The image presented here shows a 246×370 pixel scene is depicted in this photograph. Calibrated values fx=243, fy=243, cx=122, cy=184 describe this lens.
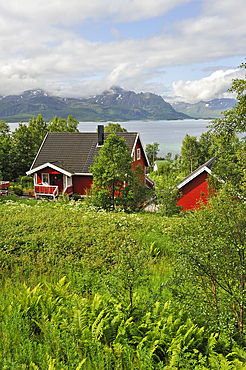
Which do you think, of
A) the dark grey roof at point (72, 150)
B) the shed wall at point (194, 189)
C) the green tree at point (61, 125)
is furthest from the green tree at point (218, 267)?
the green tree at point (61, 125)

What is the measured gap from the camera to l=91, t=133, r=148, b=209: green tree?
606 inches

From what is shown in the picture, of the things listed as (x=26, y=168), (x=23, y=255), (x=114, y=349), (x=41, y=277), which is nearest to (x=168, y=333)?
(x=114, y=349)

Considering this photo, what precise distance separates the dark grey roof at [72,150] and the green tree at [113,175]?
1011cm

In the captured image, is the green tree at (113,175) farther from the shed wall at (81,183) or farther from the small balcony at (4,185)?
the small balcony at (4,185)

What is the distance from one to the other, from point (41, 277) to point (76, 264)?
1.06 metres

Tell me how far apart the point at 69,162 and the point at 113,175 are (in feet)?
41.8

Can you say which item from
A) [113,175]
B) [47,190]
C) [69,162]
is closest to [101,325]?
[113,175]

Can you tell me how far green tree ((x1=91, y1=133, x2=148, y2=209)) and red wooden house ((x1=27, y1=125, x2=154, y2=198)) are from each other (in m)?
8.92

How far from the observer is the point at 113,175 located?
15453 mm

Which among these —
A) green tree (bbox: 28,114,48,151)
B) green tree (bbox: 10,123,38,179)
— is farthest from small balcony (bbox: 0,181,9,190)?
green tree (bbox: 28,114,48,151)

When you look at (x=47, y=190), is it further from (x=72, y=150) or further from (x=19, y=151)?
(x=19, y=151)

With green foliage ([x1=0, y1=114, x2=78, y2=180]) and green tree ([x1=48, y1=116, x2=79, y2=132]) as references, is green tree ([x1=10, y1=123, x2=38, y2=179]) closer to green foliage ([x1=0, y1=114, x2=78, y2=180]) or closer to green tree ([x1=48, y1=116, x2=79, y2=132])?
green foliage ([x1=0, y1=114, x2=78, y2=180])

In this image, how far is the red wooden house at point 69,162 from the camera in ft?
84.4

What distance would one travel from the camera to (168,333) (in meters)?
3.76
